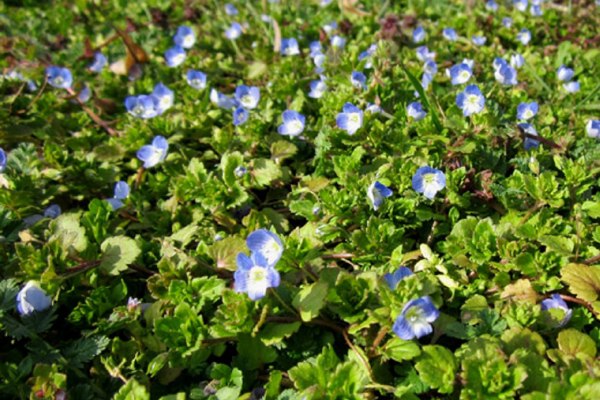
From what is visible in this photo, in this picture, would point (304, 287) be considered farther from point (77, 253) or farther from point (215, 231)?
point (77, 253)

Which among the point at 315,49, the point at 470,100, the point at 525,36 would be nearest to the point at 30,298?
the point at 470,100

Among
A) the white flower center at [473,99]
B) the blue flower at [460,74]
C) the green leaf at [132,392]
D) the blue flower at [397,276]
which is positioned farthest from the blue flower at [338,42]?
the green leaf at [132,392]

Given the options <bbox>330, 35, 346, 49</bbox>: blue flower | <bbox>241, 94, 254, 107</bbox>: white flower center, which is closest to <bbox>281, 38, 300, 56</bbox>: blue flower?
<bbox>330, 35, 346, 49</bbox>: blue flower

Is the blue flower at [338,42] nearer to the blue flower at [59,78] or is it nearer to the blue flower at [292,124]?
→ the blue flower at [292,124]

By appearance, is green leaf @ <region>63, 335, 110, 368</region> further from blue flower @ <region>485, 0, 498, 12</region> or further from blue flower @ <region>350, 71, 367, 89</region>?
blue flower @ <region>485, 0, 498, 12</region>

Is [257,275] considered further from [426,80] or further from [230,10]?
[230,10]

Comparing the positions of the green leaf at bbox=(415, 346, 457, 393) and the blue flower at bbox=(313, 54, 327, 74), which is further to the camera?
the blue flower at bbox=(313, 54, 327, 74)

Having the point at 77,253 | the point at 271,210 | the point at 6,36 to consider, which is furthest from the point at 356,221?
the point at 6,36
